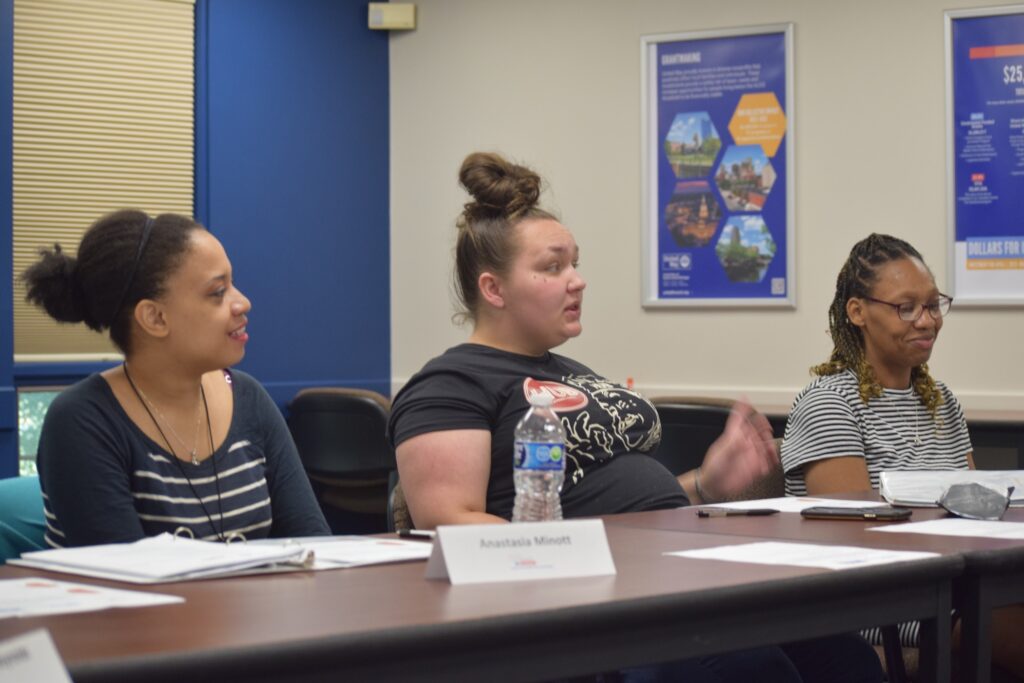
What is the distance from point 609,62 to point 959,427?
274 cm

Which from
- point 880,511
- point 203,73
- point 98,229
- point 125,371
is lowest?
point 880,511

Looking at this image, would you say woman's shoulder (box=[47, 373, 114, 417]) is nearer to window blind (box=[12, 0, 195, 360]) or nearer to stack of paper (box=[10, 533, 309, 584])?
stack of paper (box=[10, 533, 309, 584])

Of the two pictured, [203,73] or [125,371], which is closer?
[125,371]

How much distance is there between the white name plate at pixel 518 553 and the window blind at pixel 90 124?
3498 millimetres

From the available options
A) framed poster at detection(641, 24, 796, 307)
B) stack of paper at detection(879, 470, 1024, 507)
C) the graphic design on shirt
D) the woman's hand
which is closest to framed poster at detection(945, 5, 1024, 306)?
framed poster at detection(641, 24, 796, 307)

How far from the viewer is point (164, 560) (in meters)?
1.55

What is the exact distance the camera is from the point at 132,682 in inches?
40.6

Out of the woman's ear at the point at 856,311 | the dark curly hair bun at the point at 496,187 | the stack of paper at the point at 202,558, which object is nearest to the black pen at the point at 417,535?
the stack of paper at the point at 202,558

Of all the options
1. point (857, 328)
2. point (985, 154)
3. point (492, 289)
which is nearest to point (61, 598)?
point (492, 289)

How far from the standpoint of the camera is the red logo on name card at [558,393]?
235 cm

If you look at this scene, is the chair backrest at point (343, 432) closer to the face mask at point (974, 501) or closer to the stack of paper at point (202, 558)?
the face mask at point (974, 501)

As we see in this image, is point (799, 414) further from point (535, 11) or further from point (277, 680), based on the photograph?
point (535, 11)

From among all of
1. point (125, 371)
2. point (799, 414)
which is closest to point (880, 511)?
point (799, 414)

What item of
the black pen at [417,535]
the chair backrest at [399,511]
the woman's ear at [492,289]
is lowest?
the chair backrest at [399,511]
